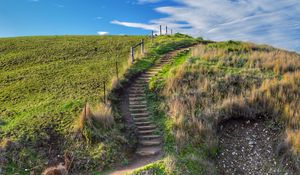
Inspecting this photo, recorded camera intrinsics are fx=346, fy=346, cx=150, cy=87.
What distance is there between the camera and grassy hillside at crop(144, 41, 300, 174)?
15.8m

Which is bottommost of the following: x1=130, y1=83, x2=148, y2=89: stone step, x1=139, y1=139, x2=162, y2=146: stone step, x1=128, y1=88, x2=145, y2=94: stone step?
x1=139, y1=139, x2=162, y2=146: stone step

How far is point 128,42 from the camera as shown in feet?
136

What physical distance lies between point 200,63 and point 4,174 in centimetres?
1577

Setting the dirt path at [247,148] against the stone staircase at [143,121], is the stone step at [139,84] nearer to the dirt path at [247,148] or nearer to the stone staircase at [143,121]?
the stone staircase at [143,121]

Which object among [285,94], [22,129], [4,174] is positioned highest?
[285,94]

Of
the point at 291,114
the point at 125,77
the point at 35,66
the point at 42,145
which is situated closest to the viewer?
the point at 42,145

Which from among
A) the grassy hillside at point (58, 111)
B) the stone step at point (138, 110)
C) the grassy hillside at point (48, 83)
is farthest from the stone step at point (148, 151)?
the grassy hillside at point (48, 83)

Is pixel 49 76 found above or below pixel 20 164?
above

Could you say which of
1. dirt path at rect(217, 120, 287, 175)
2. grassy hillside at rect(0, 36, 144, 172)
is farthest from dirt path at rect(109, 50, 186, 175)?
dirt path at rect(217, 120, 287, 175)

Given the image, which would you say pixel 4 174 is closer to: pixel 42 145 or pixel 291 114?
pixel 42 145

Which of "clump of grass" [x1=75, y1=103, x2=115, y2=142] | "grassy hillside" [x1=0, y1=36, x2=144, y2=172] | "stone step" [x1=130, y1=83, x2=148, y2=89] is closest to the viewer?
"clump of grass" [x1=75, y1=103, x2=115, y2=142]

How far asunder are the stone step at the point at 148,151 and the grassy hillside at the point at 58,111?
2.64 feet

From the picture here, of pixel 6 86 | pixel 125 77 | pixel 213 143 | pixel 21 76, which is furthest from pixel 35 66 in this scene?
pixel 213 143

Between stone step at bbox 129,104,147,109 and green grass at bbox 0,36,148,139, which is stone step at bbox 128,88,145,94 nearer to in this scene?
stone step at bbox 129,104,147,109
